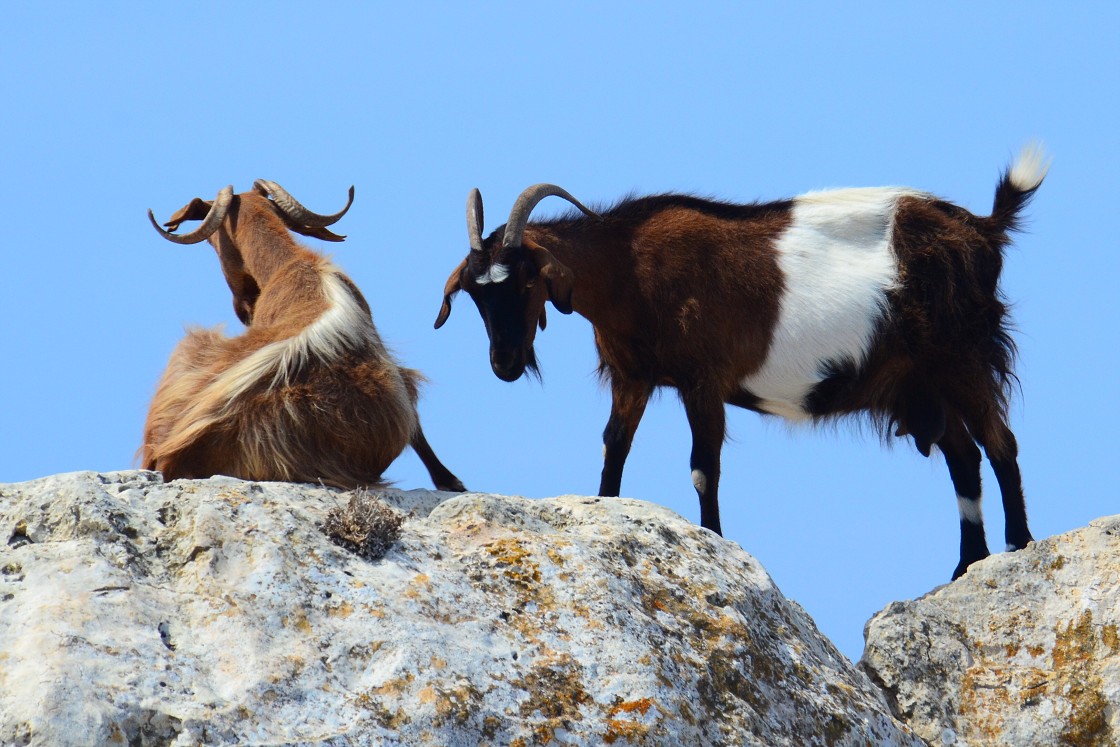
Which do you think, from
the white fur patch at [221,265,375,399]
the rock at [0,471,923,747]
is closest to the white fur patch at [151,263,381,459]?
the white fur patch at [221,265,375,399]

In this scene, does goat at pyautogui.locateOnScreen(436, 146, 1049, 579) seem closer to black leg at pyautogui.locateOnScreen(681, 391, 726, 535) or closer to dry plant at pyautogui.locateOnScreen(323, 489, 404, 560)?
black leg at pyautogui.locateOnScreen(681, 391, 726, 535)

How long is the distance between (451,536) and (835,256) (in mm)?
3744

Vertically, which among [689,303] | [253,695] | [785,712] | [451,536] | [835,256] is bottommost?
[253,695]

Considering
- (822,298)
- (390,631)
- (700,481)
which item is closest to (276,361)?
(390,631)

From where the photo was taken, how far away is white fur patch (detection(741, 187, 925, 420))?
8.27 m

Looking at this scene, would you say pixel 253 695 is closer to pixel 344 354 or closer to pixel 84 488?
pixel 84 488

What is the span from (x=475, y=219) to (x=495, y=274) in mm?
368

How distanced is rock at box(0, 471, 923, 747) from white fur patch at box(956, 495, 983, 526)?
9.46 ft

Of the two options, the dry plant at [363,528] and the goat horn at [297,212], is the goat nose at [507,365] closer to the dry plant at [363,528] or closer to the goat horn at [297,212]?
the goat horn at [297,212]

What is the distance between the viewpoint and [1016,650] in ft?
20.4

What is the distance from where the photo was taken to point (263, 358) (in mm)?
6598

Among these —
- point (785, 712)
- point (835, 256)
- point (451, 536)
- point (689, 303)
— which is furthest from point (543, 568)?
point (835, 256)

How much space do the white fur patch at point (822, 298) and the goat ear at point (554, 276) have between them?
43.1 inches

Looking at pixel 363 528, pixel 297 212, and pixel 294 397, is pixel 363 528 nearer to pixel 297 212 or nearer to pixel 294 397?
pixel 294 397
